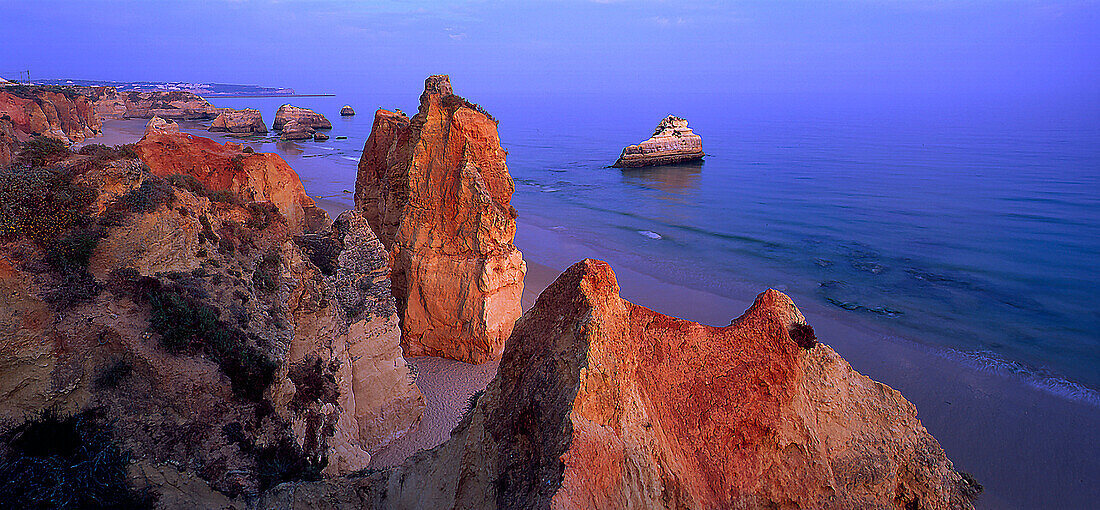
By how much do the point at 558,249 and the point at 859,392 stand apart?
28.7 metres

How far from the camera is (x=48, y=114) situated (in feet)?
169

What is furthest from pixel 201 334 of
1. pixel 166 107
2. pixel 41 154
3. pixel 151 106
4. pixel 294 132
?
pixel 151 106

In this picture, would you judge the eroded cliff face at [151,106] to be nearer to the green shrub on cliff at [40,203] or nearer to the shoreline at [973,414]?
the shoreline at [973,414]

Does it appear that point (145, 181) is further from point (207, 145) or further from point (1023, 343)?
point (1023, 343)

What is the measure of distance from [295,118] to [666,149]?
7148 centimetres

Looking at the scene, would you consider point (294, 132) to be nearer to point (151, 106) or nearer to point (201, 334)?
point (151, 106)

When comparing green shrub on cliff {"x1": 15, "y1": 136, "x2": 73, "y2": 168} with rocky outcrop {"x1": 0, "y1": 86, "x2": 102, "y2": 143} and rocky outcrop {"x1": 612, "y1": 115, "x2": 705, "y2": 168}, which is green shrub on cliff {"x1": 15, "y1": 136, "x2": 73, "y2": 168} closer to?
rocky outcrop {"x1": 0, "y1": 86, "x2": 102, "y2": 143}

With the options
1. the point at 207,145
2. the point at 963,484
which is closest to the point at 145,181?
the point at 207,145

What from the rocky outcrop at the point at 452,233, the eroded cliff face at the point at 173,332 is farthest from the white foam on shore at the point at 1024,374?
the eroded cliff face at the point at 173,332

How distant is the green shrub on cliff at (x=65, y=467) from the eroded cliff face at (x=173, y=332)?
159 millimetres

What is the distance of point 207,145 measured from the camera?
1661cm

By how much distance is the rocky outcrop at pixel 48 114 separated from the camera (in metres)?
44.6

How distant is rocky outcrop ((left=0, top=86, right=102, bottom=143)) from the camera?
44594 mm

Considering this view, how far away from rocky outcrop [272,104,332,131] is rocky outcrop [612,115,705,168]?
6323 cm
